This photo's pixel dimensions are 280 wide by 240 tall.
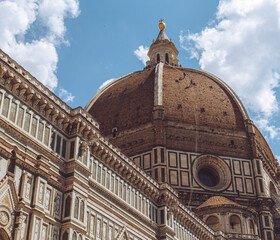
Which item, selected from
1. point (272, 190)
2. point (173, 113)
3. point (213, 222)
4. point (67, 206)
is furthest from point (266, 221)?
point (67, 206)

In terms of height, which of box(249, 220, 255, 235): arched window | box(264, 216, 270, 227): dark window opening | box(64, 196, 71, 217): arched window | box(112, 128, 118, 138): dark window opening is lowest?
box(64, 196, 71, 217): arched window

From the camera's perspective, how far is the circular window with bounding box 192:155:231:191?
51031 mm

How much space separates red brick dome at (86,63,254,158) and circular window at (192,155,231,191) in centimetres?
109

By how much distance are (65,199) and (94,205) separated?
2.69 metres

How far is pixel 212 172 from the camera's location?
5269 cm

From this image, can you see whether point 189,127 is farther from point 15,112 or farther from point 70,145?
point 15,112

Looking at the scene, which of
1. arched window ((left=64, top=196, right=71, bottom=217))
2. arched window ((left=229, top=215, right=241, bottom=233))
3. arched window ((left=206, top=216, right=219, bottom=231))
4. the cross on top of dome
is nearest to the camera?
arched window ((left=64, top=196, right=71, bottom=217))

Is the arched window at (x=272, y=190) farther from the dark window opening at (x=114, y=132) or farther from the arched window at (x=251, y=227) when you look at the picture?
the dark window opening at (x=114, y=132)

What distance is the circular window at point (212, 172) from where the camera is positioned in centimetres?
5103

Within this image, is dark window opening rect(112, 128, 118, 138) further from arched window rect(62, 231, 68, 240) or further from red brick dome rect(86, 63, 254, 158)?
→ arched window rect(62, 231, 68, 240)

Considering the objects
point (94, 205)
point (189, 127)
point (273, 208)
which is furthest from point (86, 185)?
point (273, 208)

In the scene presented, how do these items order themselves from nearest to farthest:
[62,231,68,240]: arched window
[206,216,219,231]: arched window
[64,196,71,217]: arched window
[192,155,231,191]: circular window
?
[62,231,68,240]: arched window
[64,196,71,217]: arched window
[206,216,219,231]: arched window
[192,155,231,191]: circular window

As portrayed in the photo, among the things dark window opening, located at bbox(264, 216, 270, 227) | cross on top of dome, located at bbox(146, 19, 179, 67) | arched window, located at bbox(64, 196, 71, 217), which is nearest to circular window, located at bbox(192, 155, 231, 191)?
dark window opening, located at bbox(264, 216, 270, 227)

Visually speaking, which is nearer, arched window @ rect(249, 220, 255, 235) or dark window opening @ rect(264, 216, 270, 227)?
arched window @ rect(249, 220, 255, 235)
